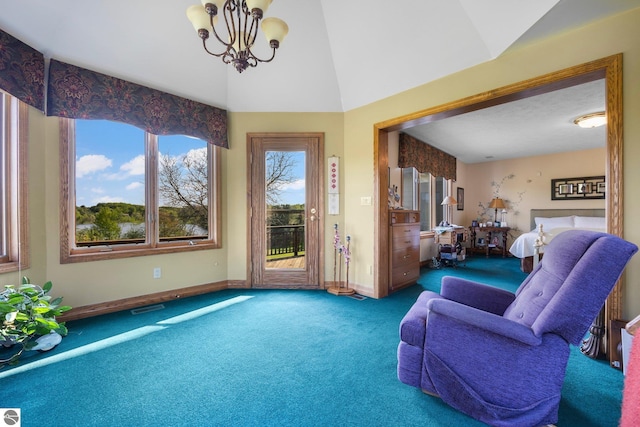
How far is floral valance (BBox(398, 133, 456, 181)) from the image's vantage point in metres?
4.66

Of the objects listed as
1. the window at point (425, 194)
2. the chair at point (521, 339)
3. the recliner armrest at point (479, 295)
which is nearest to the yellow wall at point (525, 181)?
the window at point (425, 194)

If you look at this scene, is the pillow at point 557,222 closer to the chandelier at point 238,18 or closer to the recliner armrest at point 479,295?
the recliner armrest at point 479,295

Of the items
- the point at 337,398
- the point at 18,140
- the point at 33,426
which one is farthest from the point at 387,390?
the point at 18,140

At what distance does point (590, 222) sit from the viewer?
17.6ft

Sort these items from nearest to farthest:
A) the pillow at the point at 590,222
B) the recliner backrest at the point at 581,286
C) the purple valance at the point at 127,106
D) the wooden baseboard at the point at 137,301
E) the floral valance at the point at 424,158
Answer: the recliner backrest at the point at 581,286
the purple valance at the point at 127,106
the wooden baseboard at the point at 137,301
the floral valance at the point at 424,158
the pillow at the point at 590,222

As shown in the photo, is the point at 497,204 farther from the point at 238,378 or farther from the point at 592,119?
the point at 238,378

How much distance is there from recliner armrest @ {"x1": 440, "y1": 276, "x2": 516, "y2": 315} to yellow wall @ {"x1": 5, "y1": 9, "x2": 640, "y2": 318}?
31.9 inches

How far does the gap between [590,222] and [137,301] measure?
26.4 feet

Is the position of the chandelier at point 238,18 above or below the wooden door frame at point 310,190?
above

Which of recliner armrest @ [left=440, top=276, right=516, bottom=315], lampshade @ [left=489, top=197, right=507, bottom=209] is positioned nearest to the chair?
recliner armrest @ [left=440, top=276, right=516, bottom=315]

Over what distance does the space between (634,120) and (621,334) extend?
1461mm

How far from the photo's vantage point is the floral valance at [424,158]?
15.3 feet

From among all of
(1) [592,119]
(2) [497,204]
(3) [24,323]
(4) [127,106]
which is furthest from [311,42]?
(2) [497,204]

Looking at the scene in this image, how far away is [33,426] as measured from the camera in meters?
1.34
